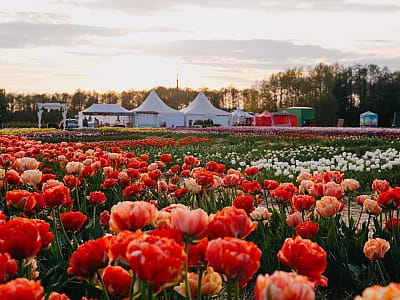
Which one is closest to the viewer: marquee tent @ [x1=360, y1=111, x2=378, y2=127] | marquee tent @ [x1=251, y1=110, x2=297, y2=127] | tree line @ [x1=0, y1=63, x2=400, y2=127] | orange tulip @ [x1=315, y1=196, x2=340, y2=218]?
orange tulip @ [x1=315, y1=196, x2=340, y2=218]

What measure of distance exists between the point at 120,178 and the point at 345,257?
6.22 feet

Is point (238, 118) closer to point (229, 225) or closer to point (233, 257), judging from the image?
point (229, 225)

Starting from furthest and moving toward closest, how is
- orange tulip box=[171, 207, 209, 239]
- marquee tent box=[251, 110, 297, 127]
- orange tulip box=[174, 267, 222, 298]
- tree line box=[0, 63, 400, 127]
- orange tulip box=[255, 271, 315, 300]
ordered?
1. tree line box=[0, 63, 400, 127]
2. marquee tent box=[251, 110, 297, 127]
3. orange tulip box=[174, 267, 222, 298]
4. orange tulip box=[171, 207, 209, 239]
5. orange tulip box=[255, 271, 315, 300]

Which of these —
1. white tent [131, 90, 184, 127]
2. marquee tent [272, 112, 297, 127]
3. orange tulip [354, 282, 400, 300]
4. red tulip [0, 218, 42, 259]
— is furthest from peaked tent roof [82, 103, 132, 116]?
orange tulip [354, 282, 400, 300]

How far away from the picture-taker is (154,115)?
4006 cm

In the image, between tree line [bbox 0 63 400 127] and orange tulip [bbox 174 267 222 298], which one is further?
tree line [bbox 0 63 400 127]

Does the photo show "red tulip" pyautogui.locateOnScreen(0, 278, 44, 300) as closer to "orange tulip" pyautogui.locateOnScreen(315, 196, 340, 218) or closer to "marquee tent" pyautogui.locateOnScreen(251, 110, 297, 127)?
"orange tulip" pyautogui.locateOnScreen(315, 196, 340, 218)

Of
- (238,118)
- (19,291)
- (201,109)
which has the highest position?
(201,109)

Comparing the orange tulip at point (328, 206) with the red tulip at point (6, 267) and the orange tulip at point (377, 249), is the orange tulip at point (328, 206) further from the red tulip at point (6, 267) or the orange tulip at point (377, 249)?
the red tulip at point (6, 267)

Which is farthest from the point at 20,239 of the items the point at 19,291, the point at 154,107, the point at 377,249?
the point at 154,107

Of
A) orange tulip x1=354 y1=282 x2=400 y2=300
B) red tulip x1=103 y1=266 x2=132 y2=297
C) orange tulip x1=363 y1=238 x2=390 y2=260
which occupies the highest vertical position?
orange tulip x1=354 y1=282 x2=400 y2=300

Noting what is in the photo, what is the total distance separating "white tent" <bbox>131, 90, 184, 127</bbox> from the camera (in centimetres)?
3900

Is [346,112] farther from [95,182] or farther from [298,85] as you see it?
[95,182]

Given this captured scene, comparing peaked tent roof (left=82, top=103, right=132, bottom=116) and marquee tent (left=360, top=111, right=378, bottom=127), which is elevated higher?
peaked tent roof (left=82, top=103, right=132, bottom=116)
